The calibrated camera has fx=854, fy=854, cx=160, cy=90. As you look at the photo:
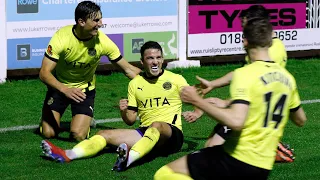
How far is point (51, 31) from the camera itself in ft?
48.5

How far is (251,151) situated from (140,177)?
9.01ft

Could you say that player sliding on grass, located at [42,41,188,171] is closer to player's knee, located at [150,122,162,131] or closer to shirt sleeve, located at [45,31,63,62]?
player's knee, located at [150,122,162,131]

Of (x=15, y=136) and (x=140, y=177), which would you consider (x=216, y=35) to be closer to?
(x=15, y=136)

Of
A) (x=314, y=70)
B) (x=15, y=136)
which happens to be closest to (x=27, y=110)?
(x=15, y=136)

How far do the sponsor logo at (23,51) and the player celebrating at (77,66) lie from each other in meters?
3.50

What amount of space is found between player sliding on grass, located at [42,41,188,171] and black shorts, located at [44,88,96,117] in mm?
1388

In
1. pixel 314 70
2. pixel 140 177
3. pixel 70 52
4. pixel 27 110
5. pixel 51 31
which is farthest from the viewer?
pixel 314 70

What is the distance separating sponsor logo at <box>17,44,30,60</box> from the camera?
14641mm

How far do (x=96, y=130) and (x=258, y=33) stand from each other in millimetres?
5662

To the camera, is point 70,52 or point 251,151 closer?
point 251,151

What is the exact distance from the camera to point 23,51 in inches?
579

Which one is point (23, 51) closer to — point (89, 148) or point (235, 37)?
point (235, 37)

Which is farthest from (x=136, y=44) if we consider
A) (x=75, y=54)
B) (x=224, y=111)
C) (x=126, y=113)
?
(x=224, y=111)

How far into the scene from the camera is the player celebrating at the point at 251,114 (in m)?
5.98
